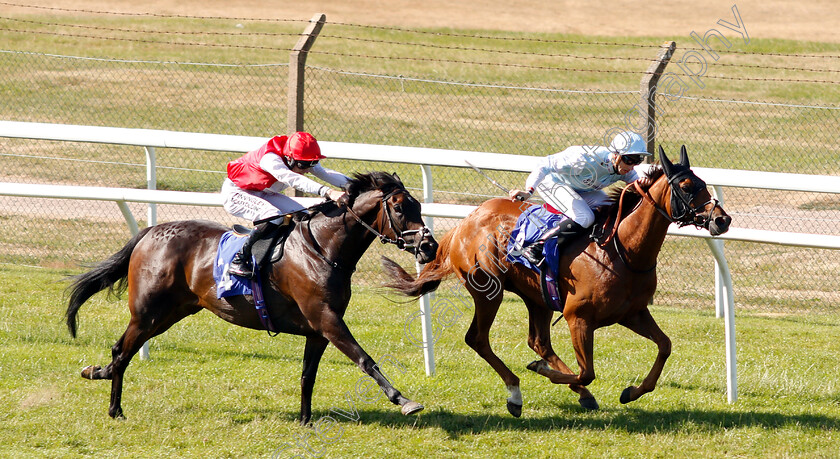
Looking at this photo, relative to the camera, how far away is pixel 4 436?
5328 mm

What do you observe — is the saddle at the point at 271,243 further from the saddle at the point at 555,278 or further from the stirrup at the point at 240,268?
the saddle at the point at 555,278

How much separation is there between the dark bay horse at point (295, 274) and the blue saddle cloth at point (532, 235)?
0.92 meters

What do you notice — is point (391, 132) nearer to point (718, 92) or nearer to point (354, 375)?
point (718, 92)

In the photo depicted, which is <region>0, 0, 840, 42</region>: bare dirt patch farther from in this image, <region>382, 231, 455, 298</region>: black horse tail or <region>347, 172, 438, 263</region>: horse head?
<region>347, 172, 438, 263</region>: horse head

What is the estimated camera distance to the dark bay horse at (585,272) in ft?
17.5

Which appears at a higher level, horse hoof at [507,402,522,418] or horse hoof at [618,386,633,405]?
horse hoof at [618,386,633,405]

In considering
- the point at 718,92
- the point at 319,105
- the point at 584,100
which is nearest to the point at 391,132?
the point at 319,105

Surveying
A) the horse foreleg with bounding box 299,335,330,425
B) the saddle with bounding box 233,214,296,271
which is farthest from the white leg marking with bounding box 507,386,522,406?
the saddle with bounding box 233,214,296,271

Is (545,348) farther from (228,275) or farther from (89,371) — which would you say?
(89,371)

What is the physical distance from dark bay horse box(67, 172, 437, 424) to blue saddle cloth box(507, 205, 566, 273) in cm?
92

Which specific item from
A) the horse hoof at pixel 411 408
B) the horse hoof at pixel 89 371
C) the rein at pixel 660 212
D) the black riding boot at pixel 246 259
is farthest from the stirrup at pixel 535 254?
the horse hoof at pixel 89 371

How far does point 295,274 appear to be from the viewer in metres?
5.63

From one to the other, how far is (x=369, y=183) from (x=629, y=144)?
1526 millimetres

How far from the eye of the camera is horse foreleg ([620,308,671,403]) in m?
5.64
